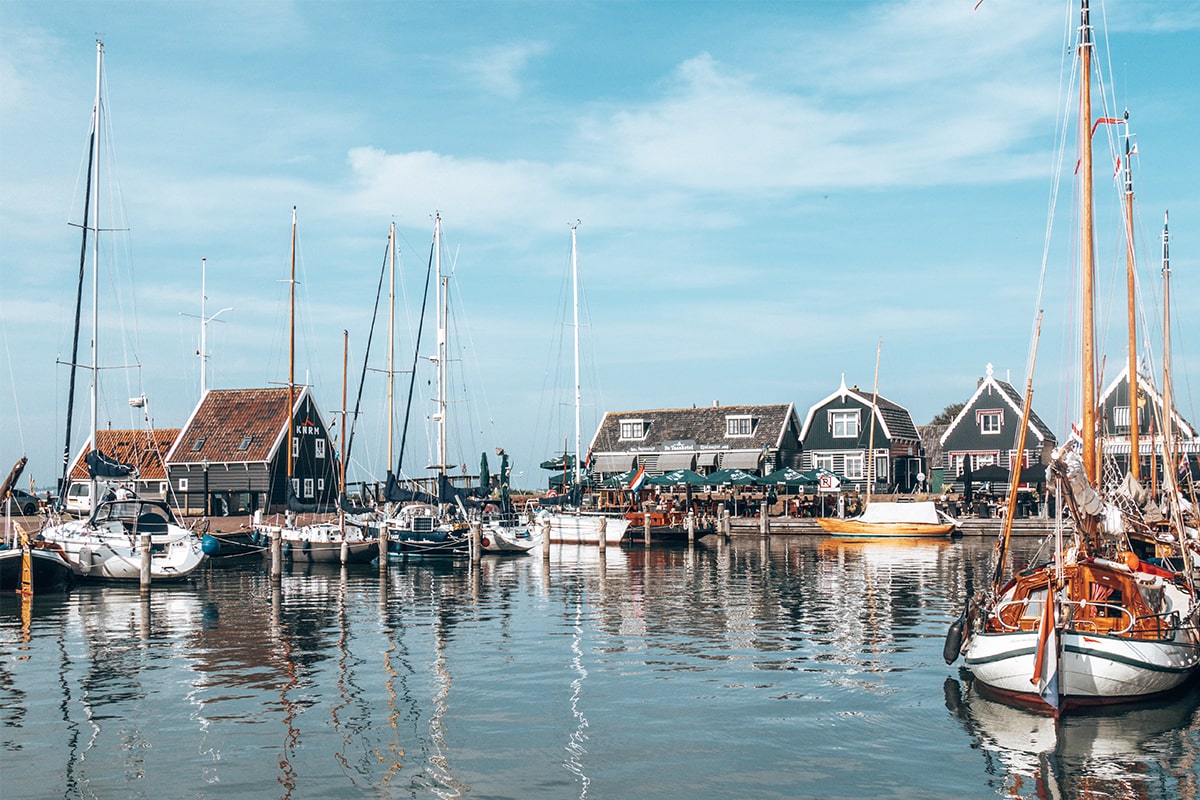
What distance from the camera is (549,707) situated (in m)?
20.0

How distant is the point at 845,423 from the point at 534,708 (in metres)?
66.5

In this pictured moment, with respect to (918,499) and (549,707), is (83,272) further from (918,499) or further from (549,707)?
(918,499)

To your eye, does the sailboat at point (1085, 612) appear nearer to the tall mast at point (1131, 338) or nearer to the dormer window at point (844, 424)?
the tall mast at point (1131, 338)

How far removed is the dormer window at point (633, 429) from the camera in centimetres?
8812

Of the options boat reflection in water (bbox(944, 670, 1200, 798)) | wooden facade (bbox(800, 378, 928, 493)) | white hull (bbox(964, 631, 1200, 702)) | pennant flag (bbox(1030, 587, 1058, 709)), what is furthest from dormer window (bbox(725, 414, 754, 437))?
pennant flag (bbox(1030, 587, 1058, 709))

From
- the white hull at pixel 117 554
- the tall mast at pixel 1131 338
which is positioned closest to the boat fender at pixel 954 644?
the tall mast at pixel 1131 338

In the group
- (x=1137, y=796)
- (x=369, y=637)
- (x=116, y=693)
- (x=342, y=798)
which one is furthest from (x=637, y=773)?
(x=369, y=637)

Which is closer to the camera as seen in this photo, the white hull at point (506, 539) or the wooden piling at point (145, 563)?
the wooden piling at point (145, 563)

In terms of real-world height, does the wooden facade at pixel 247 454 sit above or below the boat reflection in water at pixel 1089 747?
above

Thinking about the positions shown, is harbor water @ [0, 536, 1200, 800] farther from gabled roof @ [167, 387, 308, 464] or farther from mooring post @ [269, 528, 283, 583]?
gabled roof @ [167, 387, 308, 464]

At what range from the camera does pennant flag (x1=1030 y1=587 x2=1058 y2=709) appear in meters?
18.2

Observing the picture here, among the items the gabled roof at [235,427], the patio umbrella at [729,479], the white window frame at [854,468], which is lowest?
the patio umbrella at [729,479]

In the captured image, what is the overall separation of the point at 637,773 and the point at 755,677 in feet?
23.3

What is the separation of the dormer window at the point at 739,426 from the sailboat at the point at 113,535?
47627 mm
